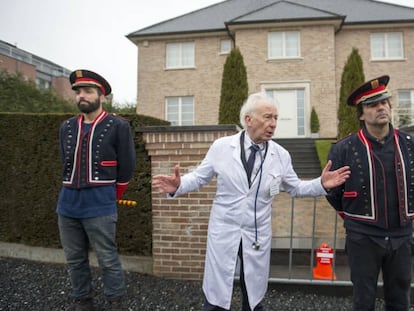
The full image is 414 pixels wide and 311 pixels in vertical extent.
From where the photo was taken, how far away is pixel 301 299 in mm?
3477

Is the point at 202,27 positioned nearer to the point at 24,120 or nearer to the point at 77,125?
the point at 24,120

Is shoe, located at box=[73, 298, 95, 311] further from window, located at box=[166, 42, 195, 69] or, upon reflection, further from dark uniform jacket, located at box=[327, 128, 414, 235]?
window, located at box=[166, 42, 195, 69]

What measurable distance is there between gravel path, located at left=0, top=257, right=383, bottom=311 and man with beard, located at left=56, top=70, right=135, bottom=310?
55 centimetres

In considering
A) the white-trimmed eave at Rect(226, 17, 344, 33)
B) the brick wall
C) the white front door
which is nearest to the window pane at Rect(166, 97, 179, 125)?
the white-trimmed eave at Rect(226, 17, 344, 33)

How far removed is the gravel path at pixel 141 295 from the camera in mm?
3221

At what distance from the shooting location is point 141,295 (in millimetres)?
3434

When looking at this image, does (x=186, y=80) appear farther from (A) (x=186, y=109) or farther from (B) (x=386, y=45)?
(B) (x=386, y=45)

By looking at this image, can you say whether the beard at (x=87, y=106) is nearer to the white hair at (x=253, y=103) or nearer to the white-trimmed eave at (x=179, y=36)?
the white hair at (x=253, y=103)

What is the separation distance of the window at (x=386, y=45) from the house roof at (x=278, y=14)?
724 mm

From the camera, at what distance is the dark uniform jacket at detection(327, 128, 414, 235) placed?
2217 mm

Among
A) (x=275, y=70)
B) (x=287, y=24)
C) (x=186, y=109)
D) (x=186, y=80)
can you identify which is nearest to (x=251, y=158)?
(x=275, y=70)

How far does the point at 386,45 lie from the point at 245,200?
18.3 m

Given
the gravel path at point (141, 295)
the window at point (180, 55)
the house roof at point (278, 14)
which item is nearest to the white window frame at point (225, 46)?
the house roof at point (278, 14)

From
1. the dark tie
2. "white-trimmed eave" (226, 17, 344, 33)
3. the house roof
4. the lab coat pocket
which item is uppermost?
the house roof
